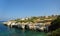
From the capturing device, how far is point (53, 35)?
2042 centimetres

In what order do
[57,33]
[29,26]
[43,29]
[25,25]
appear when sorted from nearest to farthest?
[57,33]
[43,29]
[29,26]
[25,25]

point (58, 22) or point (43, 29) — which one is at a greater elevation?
point (58, 22)

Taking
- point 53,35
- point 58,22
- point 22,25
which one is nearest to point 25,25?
point 22,25

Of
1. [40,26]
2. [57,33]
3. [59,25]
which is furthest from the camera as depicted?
[40,26]

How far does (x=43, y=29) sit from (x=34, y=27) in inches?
224

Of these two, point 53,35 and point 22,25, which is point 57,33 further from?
point 22,25

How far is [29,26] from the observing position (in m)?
52.6

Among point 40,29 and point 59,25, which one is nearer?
point 59,25

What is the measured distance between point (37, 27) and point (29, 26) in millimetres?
5047

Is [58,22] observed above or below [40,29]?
above

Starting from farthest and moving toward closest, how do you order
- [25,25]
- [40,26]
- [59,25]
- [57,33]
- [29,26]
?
[25,25] < [29,26] < [40,26] < [59,25] < [57,33]

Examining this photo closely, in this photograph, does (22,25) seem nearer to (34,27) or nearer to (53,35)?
(34,27)

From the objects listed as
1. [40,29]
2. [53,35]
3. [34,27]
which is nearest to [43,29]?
[40,29]

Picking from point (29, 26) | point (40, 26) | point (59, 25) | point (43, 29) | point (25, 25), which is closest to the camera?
point (59, 25)
